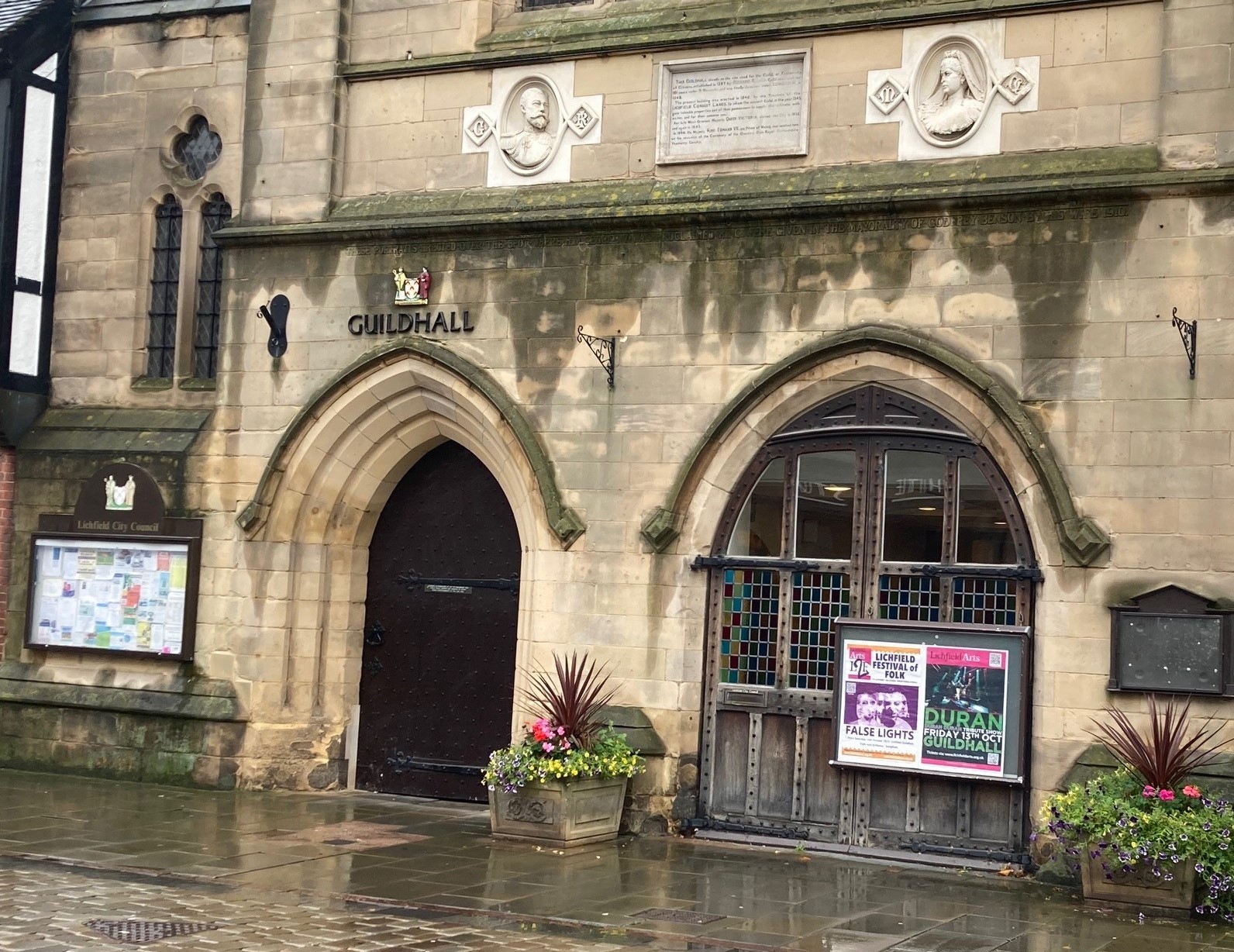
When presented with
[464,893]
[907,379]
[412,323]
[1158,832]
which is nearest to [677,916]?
[464,893]

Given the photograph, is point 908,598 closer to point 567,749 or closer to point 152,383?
point 567,749

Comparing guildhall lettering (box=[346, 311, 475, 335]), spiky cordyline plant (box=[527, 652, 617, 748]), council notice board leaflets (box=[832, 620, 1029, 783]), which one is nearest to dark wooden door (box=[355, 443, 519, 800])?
spiky cordyline plant (box=[527, 652, 617, 748])

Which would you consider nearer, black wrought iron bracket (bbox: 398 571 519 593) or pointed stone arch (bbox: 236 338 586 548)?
pointed stone arch (bbox: 236 338 586 548)

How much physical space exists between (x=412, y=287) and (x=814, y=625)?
416 centimetres

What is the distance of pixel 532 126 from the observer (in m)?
13.0

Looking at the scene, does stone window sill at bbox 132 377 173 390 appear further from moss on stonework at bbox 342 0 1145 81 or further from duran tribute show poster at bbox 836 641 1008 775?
duran tribute show poster at bbox 836 641 1008 775

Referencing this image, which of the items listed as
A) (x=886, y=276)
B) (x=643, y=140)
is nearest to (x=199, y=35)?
(x=643, y=140)

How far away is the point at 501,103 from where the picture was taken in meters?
13.2

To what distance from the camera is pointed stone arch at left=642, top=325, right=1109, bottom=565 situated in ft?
35.4

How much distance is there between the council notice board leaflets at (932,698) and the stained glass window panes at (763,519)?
2.91ft

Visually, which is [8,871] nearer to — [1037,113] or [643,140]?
[643,140]

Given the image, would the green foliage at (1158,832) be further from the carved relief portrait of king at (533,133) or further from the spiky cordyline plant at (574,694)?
the carved relief portrait of king at (533,133)

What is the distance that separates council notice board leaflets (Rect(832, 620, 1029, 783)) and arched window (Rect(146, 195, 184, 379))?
6.69 meters

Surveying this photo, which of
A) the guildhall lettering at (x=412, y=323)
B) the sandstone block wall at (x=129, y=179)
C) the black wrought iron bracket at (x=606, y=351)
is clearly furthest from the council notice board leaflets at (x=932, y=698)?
the sandstone block wall at (x=129, y=179)
